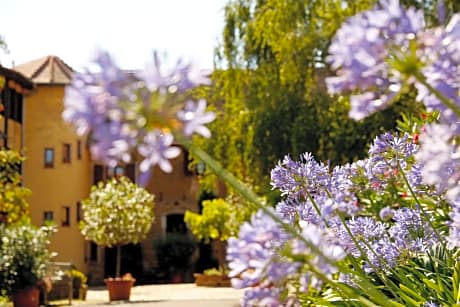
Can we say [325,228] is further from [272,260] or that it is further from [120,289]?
[120,289]

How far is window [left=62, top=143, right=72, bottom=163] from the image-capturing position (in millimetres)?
30750

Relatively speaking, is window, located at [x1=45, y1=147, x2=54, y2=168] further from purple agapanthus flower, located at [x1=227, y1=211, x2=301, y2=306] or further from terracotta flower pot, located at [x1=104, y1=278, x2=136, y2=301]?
purple agapanthus flower, located at [x1=227, y1=211, x2=301, y2=306]

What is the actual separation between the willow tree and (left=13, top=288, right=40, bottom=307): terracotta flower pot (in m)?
4.73

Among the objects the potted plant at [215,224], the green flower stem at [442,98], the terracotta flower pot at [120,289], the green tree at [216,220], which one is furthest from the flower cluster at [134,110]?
the green tree at [216,220]

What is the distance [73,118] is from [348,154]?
17.2 meters

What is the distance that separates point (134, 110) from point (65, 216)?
98.9ft

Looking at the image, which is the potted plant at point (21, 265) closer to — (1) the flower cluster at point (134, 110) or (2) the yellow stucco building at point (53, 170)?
(2) the yellow stucco building at point (53, 170)

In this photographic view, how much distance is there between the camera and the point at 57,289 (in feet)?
70.0

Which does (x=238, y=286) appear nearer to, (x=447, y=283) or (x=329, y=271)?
(x=329, y=271)

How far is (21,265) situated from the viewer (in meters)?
17.2

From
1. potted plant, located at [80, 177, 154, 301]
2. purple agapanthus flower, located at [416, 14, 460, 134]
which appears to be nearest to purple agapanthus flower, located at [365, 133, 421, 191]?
purple agapanthus flower, located at [416, 14, 460, 134]

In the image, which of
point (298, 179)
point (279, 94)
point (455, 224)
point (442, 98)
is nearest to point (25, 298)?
point (279, 94)

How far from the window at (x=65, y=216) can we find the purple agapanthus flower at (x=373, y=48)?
2993cm

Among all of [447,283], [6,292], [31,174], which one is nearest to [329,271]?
[447,283]
